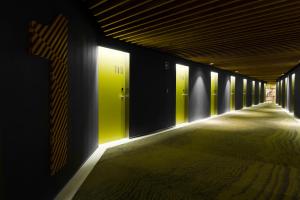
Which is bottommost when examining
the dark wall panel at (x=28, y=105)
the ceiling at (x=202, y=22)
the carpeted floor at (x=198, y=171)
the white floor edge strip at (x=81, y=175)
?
the carpeted floor at (x=198, y=171)

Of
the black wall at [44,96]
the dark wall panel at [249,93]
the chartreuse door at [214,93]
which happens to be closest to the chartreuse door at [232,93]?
the chartreuse door at [214,93]

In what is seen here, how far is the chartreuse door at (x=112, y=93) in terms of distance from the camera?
17.1 ft

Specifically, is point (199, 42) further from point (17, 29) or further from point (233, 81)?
point (233, 81)

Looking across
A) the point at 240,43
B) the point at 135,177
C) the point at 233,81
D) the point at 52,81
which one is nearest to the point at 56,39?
the point at 52,81

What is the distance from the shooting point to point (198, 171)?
3.45 metres

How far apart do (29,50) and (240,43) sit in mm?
5542

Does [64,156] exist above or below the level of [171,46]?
below

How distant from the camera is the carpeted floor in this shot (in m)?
2.68

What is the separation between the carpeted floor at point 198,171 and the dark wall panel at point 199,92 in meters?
3.59

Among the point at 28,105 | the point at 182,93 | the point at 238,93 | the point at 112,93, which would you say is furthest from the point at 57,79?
the point at 238,93

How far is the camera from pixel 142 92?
616 centimetres

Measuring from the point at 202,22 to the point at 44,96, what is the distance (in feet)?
10.8

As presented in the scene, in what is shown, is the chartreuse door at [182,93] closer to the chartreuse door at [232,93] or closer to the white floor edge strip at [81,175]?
the white floor edge strip at [81,175]

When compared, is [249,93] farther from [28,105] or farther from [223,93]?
[28,105]
